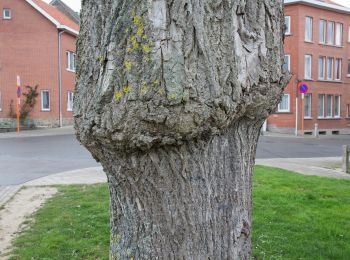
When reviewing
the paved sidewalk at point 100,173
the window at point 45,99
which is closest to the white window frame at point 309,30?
the window at point 45,99

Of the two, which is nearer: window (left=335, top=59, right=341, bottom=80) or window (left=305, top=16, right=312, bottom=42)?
window (left=305, top=16, right=312, bottom=42)

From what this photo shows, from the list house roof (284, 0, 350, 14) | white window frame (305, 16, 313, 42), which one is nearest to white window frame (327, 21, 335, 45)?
house roof (284, 0, 350, 14)

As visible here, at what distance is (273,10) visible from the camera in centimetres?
232

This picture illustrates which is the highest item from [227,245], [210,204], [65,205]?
[210,204]

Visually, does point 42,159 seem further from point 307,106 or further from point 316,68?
point 316,68

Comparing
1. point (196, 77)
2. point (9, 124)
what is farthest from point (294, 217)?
point (9, 124)

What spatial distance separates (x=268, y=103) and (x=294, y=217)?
4.37 meters

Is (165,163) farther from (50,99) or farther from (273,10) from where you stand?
(50,99)

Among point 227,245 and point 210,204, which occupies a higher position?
point 210,204

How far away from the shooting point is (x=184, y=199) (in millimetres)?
2223

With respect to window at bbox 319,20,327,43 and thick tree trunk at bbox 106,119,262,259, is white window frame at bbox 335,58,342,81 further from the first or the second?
thick tree trunk at bbox 106,119,262,259

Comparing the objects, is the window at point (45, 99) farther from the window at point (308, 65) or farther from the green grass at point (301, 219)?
the green grass at point (301, 219)

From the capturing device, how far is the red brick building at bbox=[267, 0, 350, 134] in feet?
105

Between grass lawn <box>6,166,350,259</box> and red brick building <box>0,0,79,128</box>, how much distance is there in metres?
23.9
